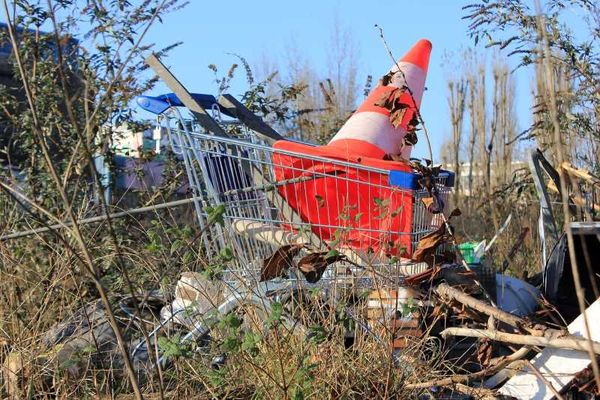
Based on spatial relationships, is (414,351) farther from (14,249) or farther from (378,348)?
(14,249)

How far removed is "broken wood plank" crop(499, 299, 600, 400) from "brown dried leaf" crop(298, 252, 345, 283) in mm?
799

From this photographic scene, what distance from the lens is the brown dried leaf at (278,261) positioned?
3.06 metres

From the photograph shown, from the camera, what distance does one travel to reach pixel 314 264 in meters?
3.00

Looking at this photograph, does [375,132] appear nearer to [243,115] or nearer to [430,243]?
[243,115]

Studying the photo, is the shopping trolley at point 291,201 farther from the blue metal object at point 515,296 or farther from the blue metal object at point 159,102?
the blue metal object at point 515,296

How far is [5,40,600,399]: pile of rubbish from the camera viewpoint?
119 inches

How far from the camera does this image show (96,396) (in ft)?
10.6

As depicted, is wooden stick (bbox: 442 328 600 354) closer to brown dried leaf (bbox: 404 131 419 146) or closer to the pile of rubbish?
the pile of rubbish

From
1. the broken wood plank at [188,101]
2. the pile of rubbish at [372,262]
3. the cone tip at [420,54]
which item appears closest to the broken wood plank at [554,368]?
the pile of rubbish at [372,262]

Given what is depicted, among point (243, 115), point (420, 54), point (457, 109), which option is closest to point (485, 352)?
point (420, 54)

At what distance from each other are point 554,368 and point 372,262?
844mm

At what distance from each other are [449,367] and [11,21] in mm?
2045

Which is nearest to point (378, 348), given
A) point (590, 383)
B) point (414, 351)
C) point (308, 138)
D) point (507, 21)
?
point (414, 351)

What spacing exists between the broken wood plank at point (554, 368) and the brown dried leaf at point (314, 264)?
80cm
